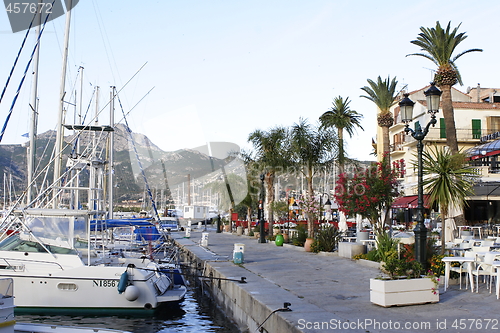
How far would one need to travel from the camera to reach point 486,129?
153 ft

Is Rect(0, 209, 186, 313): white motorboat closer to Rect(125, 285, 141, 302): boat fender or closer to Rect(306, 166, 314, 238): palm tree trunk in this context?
Rect(125, 285, 141, 302): boat fender

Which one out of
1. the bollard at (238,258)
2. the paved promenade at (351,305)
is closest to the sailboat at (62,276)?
the paved promenade at (351,305)

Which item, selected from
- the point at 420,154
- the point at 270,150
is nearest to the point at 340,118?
the point at 270,150

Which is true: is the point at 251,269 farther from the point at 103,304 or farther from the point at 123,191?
the point at 123,191

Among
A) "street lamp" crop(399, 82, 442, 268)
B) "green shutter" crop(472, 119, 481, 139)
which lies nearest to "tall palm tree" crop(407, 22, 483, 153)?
"street lamp" crop(399, 82, 442, 268)

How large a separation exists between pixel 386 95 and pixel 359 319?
31.7 m

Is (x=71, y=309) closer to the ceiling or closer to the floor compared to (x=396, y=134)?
closer to the floor

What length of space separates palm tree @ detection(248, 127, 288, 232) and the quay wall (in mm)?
17540

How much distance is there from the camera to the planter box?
9.62 meters

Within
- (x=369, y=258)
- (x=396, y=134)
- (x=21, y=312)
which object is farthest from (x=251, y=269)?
(x=396, y=134)

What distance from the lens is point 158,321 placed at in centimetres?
1458

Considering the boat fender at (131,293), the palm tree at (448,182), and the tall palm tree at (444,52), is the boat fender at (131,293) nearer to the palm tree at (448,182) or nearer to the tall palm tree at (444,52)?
the palm tree at (448,182)

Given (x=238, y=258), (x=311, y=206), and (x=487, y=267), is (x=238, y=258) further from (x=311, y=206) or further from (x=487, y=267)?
(x=487, y=267)

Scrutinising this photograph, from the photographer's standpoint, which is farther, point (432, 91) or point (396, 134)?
point (396, 134)
